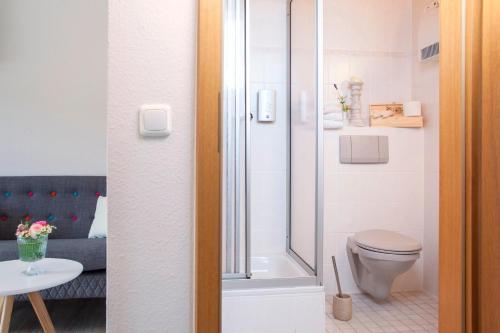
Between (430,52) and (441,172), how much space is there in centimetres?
188

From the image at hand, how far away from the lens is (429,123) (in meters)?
2.89

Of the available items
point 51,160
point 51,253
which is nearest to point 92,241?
point 51,253

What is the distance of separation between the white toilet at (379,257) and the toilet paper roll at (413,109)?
92 centimetres

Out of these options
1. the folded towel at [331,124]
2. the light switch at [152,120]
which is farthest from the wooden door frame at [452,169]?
the folded towel at [331,124]

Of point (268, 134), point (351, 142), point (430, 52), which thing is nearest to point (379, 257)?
point (351, 142)

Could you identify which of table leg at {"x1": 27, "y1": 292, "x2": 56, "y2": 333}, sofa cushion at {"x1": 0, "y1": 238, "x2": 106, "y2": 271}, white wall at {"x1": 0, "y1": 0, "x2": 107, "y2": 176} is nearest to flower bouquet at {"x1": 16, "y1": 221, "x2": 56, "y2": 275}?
table leg at {"x1": 27, "y1": 292, "x2": 56, "y2": 333}

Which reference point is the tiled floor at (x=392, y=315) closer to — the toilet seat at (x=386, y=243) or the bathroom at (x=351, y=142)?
the bathroom at (x=351, y=142)

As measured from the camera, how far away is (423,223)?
9.80 feet

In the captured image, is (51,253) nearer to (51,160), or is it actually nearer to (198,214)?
(51,160)

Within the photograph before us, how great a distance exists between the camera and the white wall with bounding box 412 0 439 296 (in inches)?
110

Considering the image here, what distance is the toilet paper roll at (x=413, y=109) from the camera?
2902mm

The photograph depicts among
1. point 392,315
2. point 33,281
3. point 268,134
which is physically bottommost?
point 392,315

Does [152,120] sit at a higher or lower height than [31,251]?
higher

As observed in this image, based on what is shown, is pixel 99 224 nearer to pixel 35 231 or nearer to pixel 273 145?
pixel 35 231
